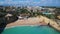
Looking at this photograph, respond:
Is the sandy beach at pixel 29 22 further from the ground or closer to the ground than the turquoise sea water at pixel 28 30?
further from the ground

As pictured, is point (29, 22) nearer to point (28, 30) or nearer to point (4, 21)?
point (28, 30)

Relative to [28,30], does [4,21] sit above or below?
above


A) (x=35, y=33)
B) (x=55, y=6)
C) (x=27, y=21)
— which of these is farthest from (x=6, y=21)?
(x=55, y=6)

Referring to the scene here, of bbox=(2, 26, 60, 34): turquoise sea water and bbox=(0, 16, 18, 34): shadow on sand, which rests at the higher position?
bbox=(0, 16, 18, 34): shadow on sand

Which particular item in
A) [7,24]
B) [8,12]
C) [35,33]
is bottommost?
[35,33]

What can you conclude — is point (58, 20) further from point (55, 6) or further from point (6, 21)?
point (6, 21)

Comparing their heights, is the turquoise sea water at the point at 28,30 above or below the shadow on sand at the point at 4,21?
below

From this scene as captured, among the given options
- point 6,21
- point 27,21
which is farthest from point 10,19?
point 27,21

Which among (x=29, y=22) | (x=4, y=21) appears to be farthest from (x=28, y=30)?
(x=4, y=21)

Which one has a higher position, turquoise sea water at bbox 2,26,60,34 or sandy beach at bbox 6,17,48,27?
sandy beach at bbox 6,17,48,27

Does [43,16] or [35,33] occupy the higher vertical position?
[43,16]
